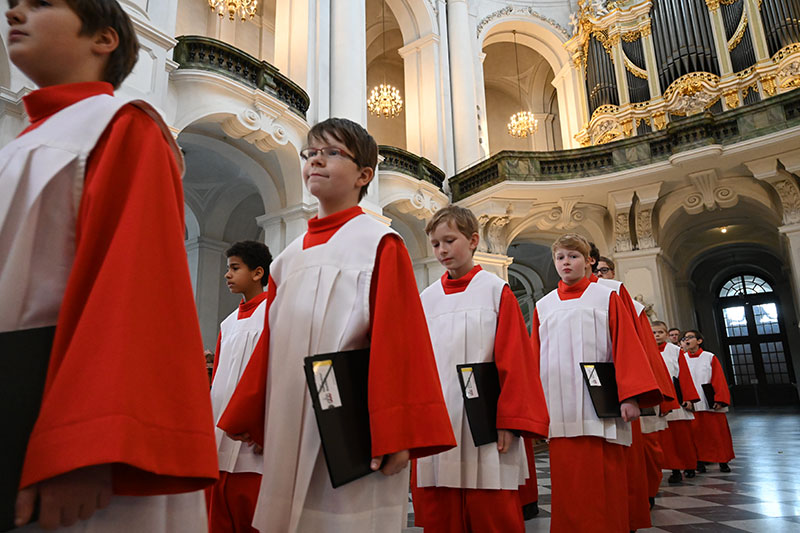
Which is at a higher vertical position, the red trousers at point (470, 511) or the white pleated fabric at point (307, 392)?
the white pleated fabric at point (307, 392)

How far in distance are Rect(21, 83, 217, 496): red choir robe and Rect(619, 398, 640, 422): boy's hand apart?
2.62 m

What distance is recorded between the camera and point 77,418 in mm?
821

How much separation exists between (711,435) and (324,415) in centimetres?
740

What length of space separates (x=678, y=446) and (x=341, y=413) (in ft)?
22.0

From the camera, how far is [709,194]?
1220 cm

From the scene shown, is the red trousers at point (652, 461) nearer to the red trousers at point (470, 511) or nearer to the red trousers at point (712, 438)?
the red trousers at point (712, 438)

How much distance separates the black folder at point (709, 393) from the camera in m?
7.36

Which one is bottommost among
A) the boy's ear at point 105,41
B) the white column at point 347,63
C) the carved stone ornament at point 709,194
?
the boy's ear at point 105,41

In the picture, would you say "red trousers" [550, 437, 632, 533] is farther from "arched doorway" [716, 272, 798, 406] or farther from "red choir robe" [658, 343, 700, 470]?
"arched doorway" [716, 272, 798, 406]

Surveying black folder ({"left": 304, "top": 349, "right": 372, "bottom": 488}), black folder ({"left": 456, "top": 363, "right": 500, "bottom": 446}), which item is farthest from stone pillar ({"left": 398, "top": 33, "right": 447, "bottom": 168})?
black folder ({"left": 304, "top": 349, "right": 372, "bottom": 488})

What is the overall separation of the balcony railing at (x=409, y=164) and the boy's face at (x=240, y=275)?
820 cm

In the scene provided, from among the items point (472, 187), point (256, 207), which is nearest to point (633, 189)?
point (472, 187)

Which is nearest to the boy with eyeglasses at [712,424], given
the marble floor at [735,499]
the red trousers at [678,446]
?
the marble floor at [735,499]

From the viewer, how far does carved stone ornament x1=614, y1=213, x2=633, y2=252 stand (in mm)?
12945
